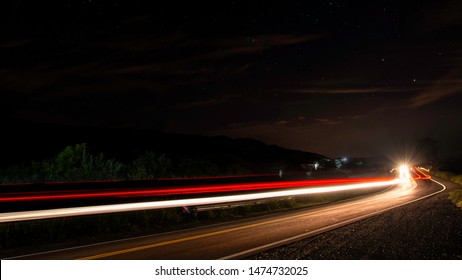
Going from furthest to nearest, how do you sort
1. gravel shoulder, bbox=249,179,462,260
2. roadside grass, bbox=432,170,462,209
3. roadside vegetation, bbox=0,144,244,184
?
roadside vegetation, bbox=0,144,244,184
roadside grass, bbox=432,170,462,209
gravel shoulder, bbox=249,179,462,260

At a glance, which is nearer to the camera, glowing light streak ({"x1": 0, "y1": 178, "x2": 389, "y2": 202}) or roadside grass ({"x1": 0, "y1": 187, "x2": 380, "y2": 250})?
roadside grass ({"x1": 0, "y1": 187, "x2": 380, "y2": 250})

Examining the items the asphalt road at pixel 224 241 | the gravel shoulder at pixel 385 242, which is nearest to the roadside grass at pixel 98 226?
the asphalt road at pixel 224 241

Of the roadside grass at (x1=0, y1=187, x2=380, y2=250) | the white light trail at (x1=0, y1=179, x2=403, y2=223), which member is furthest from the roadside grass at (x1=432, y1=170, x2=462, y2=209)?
the roadside grass at (x1=0, y1=187, x2=380, y2=250)

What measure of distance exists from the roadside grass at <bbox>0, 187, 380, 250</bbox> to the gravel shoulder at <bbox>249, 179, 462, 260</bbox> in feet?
17.0

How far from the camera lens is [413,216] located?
16953 mm

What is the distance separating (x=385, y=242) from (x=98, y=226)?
832cm

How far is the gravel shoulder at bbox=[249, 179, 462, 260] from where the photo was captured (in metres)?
9.50

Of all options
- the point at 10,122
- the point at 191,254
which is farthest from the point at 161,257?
the point at 10,122

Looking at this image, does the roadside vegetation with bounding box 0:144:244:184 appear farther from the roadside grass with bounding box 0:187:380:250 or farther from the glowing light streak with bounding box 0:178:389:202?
the roadside grass with bounding box 0:187:380:250

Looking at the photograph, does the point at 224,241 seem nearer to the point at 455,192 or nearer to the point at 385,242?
the point at 385,242

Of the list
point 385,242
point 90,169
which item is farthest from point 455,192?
point 90,169

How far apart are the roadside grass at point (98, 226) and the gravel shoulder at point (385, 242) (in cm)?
517

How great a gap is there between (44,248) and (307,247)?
5989 mm
